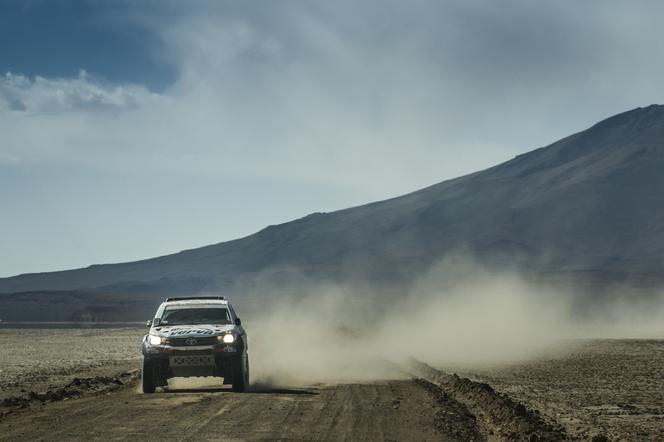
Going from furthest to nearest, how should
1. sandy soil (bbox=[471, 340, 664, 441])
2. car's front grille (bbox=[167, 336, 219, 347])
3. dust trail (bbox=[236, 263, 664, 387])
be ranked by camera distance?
dust trail (bbox=[236, 263, 664, 387]) < car's front grille (bbox=[167, 336, 219, 347]) < sandy soil (bbox=[471, 340, 664, 441])

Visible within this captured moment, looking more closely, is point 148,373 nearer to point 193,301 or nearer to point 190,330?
point 190,330

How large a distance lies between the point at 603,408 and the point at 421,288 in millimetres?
173318

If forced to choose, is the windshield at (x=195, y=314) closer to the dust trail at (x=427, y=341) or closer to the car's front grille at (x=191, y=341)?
the car's front grille at (x=191, y=341)

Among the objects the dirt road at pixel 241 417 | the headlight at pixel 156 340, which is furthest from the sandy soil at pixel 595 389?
the headlight at pixel 156 340

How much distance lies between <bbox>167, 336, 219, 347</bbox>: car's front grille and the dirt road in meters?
1.05

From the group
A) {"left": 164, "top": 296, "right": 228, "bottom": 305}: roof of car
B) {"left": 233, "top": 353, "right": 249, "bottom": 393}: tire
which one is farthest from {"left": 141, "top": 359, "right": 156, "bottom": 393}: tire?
{"left": 164, "top": 296, "right": 228, "bottom": 305}: roof of car

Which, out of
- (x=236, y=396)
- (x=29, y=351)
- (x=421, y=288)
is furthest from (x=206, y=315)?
(x=421, y=288)

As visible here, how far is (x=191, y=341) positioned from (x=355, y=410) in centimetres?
521

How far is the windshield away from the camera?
75.5ft

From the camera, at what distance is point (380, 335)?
67.9m

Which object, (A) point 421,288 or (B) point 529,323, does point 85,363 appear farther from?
(A) point 421,288

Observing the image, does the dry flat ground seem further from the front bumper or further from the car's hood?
the car's hood

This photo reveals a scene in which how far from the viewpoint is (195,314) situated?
23281mm

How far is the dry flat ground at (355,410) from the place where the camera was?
14430 millimetres
